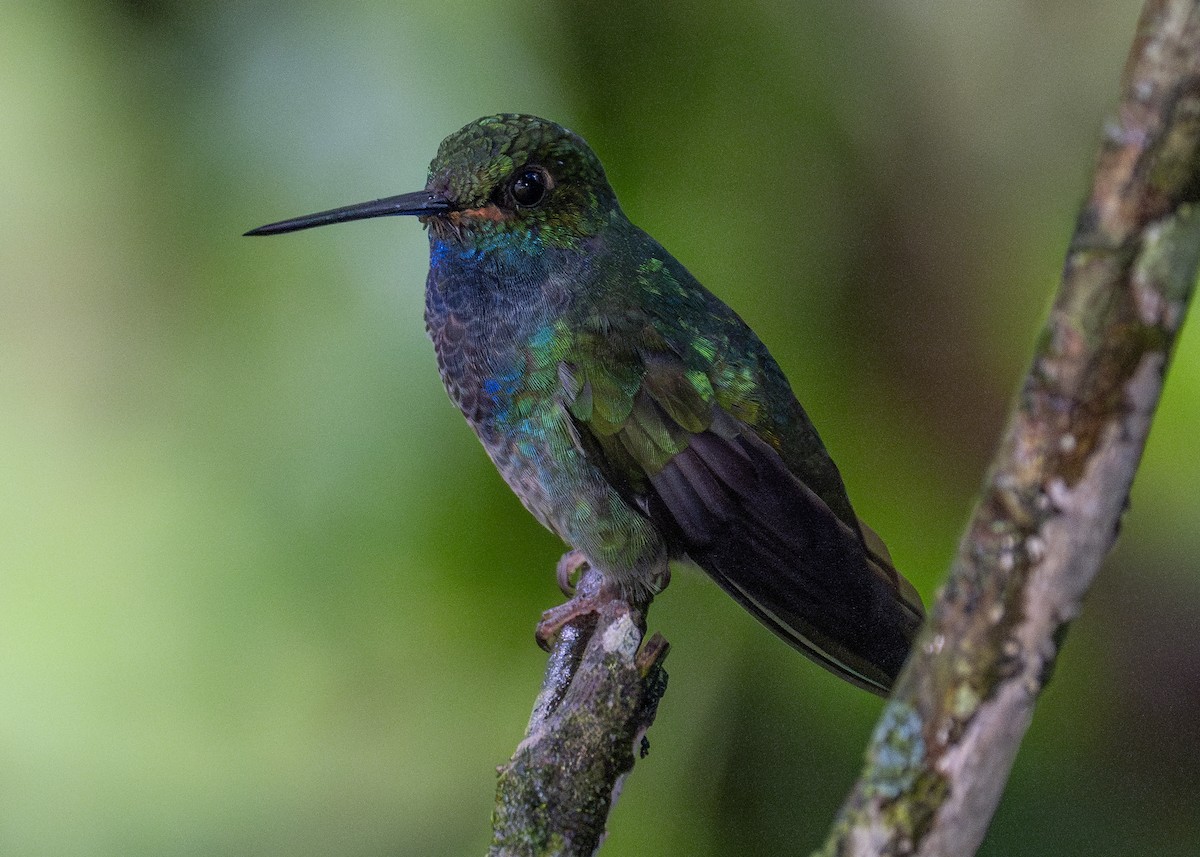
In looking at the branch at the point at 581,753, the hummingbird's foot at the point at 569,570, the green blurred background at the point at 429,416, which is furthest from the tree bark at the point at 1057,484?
the green blurred background at the point at 429,416

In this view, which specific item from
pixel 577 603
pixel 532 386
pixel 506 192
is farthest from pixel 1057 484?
pixel 577 603

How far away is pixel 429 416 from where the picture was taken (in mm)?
2631

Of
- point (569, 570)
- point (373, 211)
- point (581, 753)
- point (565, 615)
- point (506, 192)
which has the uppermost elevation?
point (506, 192)

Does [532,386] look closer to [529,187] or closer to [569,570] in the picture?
[529,187]

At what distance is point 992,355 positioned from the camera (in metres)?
2.62

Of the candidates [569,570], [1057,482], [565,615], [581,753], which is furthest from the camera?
[569,570]

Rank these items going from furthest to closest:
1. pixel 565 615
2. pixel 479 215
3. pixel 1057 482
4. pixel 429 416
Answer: pixel 429 416 → pixel 565 615 → pixel 479 215 → pixel 1057 482

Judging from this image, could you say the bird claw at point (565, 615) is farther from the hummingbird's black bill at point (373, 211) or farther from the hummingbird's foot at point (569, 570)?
the hummingbird's black bill at point (373, 211)

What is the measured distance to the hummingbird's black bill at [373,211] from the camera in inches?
69.7

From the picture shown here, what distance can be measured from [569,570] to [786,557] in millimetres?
729

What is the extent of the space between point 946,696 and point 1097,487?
0.17 meters

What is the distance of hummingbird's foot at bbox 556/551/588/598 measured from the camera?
2.37 metres

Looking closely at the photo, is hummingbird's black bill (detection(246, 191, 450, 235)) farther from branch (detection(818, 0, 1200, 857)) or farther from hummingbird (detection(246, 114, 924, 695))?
branch (detection(818, 0, 1200, 857))

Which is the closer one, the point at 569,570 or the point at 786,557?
the point at 786,557
